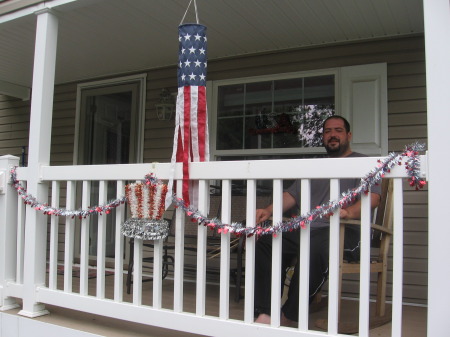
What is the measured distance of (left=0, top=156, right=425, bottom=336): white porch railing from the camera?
1825 mm

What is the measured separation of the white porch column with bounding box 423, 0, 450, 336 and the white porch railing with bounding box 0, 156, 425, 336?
121 millimetres

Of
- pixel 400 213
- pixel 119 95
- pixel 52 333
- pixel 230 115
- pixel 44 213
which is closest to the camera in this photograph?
pixel 400 213

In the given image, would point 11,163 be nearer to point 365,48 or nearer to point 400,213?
point 400,213

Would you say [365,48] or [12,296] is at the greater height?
[365,48]

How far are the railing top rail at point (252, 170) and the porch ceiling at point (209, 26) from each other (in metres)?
1.05

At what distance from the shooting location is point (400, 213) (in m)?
1.77

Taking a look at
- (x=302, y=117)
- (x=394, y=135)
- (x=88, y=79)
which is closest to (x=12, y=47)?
(x=88, y=79)

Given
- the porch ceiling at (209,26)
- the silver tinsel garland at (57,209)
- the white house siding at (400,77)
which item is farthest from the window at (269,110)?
the silver tinsel garland at (57,209)

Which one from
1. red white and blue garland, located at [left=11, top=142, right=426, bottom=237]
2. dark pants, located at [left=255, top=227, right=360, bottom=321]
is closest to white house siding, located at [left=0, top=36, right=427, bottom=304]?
dark pants, located at [left=255, top=227, right=360, bottom=321]

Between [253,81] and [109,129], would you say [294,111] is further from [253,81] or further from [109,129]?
[109,129]

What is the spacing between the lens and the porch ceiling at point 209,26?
9.60ft

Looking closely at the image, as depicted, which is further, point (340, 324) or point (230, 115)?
point (230, 115)

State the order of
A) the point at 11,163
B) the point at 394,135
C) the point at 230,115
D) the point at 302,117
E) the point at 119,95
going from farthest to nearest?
1. the point at 119,95
2. the point at 230,115
3. the point at 302,117
4. the point at 394,135
5. the point at 11,163

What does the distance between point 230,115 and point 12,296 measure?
2.26 m
